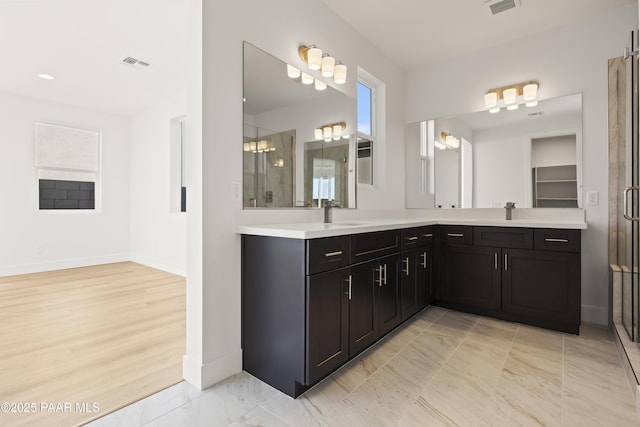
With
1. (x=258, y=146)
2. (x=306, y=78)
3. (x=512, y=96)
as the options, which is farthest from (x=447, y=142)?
(x=258, y=146)

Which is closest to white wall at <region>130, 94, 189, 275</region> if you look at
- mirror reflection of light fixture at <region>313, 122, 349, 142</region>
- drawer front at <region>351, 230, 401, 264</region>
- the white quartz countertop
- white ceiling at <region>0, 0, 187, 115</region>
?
white ceiling at <region>0, 0, 187, 115</region>

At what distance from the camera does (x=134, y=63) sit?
12.0ft

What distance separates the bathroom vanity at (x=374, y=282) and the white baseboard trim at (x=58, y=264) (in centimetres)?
478

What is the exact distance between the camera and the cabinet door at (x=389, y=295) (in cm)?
222

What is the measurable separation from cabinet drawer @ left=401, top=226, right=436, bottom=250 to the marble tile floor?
77 cm

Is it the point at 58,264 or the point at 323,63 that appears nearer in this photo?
the point at 323,63

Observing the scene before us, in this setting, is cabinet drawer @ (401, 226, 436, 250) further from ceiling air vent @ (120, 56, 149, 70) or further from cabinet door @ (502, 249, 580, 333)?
ceiling air vent @ (120, 56, 149, 70)

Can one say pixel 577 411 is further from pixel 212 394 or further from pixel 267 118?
pixel 267 118

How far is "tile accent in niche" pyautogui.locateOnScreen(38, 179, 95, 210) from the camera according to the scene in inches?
194

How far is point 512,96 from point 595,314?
2129 mm

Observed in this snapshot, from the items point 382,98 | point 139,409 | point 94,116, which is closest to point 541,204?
point 382,98

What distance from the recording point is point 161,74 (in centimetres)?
398

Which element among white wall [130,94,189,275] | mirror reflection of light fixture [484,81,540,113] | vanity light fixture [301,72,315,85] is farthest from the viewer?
white wall [130,94,189,275]

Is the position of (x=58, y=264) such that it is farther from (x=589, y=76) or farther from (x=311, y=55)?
(x=589, y=76)
